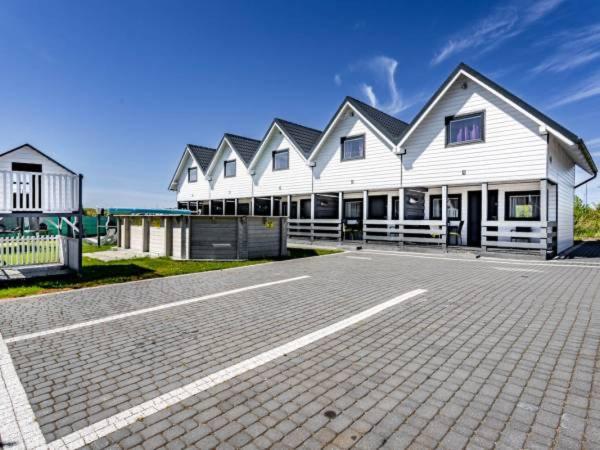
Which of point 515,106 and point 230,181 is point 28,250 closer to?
point 515,106

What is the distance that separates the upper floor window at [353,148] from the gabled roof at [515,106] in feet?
8.63

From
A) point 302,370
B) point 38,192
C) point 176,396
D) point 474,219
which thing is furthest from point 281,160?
point 176,396

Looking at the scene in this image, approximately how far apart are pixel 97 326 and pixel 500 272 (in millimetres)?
10525

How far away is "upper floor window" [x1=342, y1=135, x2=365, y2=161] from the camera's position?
19312 millimetres

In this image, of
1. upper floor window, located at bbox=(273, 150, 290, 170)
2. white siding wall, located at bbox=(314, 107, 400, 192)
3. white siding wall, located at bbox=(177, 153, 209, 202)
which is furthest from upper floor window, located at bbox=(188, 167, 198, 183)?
white siding wall, located at bbox=(314, 107, 400, 192)

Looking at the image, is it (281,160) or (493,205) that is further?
(281,160)

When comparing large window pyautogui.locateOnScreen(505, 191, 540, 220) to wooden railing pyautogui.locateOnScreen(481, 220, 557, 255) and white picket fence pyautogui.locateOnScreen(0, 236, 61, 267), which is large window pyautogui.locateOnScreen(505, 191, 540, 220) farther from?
white picket fence pyautogui.locateOnScreen(0, 236, 61, 267)

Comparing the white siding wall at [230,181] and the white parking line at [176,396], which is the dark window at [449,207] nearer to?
the white siding wall at [230,181]

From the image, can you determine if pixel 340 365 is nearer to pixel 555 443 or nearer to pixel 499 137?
pixel 555 443

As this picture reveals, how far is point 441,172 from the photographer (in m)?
16.2

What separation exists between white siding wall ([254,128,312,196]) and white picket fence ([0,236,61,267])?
46.3ft

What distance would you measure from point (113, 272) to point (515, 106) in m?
16.1

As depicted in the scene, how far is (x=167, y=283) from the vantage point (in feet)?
28.4

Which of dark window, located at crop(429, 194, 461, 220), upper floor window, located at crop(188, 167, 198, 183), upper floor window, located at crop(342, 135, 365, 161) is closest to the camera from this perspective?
dark window, located at crop(429, 194, 461, 220)
